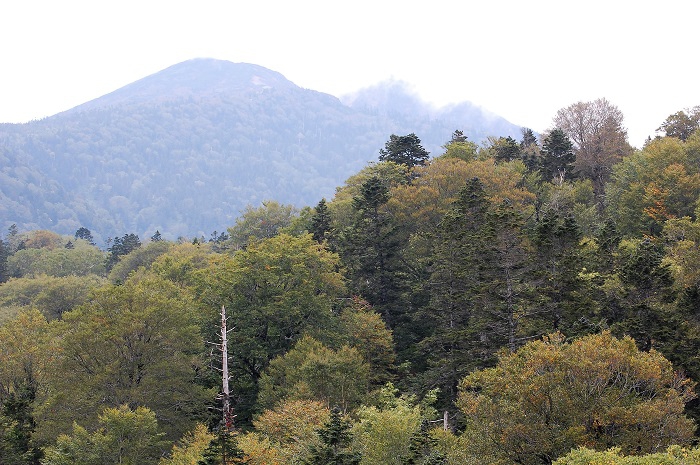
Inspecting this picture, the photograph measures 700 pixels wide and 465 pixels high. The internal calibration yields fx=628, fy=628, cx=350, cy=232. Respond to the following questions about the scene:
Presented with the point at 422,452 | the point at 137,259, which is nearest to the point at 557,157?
the point at 422,452

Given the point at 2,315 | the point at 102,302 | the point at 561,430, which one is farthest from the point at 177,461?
the point at 2,315

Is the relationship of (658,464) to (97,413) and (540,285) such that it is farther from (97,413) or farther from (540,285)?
(97,413)

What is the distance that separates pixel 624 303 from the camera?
28.7m

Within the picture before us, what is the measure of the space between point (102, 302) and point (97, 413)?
6618 mm

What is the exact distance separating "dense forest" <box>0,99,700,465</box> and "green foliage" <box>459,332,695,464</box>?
67mm

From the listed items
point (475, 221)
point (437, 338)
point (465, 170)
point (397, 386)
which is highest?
point (465, 170)

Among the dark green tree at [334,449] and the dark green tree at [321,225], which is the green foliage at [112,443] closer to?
the dark green tree at [334,449]

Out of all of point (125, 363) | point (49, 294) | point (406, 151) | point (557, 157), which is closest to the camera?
point (125, 363)

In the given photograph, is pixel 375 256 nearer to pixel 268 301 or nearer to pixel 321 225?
pixel 321 225

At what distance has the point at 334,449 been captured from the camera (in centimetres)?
2292

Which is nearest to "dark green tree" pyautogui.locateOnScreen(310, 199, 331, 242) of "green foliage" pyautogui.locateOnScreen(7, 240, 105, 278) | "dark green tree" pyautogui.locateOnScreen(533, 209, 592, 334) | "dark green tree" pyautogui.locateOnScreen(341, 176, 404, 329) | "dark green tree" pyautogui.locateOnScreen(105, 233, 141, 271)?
"dark green tree" pyautogui.locateOnScreen(341, 176, 404, 329)

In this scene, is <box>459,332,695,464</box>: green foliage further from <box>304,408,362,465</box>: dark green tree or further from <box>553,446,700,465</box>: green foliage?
<box>304,408,362,465</box>: dark green tree

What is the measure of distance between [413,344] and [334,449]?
21.1 m

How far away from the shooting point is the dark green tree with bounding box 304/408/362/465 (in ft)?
73.4
